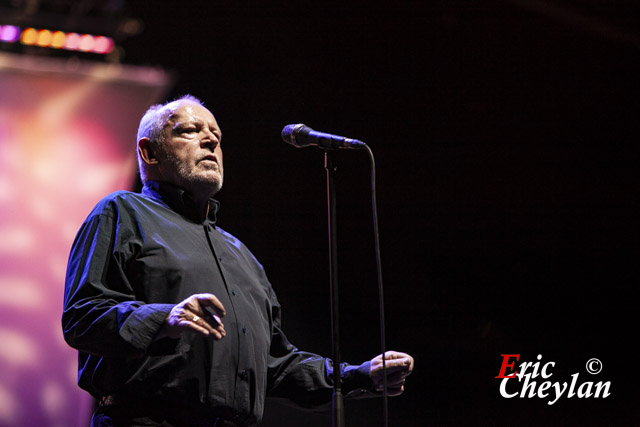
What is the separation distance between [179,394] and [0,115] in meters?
2.61

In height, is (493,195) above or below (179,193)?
below

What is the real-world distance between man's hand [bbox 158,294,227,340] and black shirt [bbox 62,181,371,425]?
43 mm

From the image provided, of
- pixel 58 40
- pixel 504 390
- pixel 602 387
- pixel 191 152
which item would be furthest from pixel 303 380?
pixel 58 40

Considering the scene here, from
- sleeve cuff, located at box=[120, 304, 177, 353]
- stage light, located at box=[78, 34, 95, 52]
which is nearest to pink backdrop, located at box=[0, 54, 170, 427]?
stage light, located at box=[78, 34, 95, 52]

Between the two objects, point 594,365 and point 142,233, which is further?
point 594,365

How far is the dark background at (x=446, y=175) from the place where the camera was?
13.7 ft

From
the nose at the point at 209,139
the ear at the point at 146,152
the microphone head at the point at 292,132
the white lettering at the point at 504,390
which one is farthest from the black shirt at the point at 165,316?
the white lettering at the point at 504,390

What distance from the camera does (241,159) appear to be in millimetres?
4270

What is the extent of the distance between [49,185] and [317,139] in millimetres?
2309

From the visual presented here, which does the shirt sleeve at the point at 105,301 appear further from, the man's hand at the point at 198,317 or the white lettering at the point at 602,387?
the white lettering at the point at 602,387

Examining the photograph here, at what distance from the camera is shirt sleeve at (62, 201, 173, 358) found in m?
1.85

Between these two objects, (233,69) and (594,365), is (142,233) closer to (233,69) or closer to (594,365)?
(233,69)

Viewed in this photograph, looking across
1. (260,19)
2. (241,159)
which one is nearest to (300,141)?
(241,159)

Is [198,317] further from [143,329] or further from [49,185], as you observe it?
[49,185]
